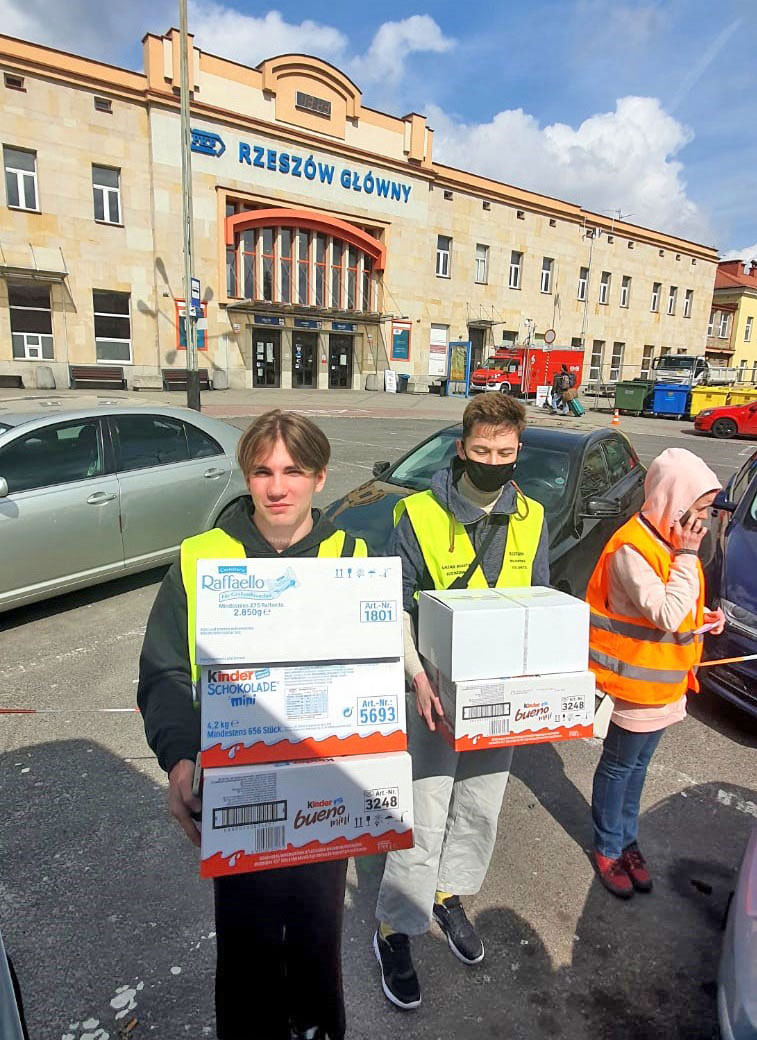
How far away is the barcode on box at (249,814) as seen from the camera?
1379 mm

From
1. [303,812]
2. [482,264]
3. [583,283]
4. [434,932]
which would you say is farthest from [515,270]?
[303,812]

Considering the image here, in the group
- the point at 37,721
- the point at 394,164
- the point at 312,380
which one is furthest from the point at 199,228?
the point at 37,721

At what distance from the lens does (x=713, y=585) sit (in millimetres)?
4355

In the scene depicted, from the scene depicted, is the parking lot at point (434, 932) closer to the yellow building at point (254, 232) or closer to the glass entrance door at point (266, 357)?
the yellow building at point (254, 232)

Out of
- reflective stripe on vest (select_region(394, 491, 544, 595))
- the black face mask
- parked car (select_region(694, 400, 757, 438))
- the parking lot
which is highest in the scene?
the black face mask

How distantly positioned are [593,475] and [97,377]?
23114 mm

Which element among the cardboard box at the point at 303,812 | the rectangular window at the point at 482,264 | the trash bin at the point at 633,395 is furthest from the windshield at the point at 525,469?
A: the rectangular window at the point at 482,264

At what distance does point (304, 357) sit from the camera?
29.7 m

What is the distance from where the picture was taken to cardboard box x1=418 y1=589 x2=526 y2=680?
1.73m

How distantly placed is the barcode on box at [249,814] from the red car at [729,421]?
23134 mm

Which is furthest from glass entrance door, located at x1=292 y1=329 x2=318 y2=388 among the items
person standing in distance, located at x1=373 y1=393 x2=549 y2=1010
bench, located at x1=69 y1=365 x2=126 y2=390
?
person standing in distance, located at x1=373 y1=393 x2=549 y2=1010

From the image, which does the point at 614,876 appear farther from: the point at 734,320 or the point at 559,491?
the point at 734,320

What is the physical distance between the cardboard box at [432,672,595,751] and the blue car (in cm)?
232

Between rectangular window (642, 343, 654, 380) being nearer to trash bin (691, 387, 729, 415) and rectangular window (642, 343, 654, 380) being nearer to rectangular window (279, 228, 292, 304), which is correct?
trash bin (691, 387, 729, 415)
